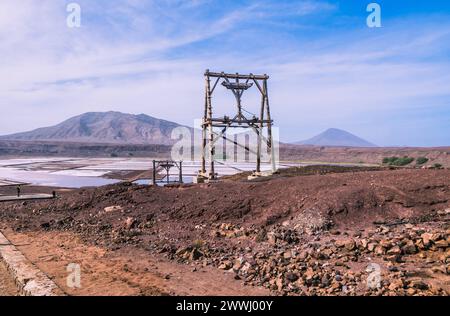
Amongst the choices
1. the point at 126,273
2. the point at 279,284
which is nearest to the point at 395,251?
the point at 279,284

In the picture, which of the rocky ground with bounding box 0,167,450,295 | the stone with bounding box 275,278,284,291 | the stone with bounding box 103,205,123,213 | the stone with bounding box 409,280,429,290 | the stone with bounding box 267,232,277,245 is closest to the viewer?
the stone with bounding box 409,280,429,290

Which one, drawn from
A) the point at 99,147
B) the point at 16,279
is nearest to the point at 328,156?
the point at 99,147

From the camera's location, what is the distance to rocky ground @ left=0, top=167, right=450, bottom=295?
7.92 m

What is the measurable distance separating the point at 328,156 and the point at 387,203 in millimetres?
88193

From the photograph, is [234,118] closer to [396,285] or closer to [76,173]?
[396,285]

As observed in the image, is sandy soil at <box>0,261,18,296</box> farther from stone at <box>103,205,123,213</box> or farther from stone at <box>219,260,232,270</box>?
stone at <box>103,205,123,213</box>

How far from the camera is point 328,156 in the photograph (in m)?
97.2

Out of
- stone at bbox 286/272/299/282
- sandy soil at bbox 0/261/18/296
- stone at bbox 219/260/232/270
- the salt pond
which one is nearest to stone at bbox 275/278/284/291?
stone at bbox 286/272/299/282

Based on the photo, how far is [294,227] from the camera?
11.2m

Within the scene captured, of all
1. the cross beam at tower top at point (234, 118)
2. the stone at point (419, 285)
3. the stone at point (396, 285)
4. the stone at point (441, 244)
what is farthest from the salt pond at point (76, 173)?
the stone at point (419, 285)

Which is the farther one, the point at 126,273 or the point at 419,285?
the point at 126,273

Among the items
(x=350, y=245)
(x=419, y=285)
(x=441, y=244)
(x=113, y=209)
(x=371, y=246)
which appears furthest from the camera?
(x=113, y=209)

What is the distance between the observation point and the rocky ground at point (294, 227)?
26.0 ft
